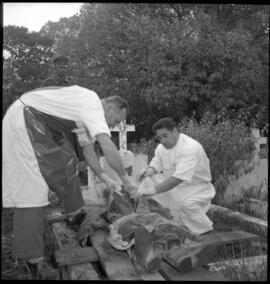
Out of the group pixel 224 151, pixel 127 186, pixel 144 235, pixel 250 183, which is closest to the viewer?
pixel 144 235

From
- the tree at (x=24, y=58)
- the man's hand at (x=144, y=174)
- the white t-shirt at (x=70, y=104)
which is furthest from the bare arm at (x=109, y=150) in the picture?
the tree at (x=24, y=58)

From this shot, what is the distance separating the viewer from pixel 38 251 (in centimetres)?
281

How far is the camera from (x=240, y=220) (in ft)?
13.2

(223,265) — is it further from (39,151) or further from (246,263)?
(39,151)

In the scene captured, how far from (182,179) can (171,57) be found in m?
8.91

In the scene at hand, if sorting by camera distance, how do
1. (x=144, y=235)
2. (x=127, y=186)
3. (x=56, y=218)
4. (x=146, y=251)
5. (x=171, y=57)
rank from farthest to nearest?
(x=171, y=57) < (x=56, y=218) < (x=127, y=186) < (x=144, y=235) < (x=146, y=251)

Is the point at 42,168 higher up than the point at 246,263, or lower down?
higher up

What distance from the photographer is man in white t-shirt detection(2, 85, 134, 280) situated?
281 cm

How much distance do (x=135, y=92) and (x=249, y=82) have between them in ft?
13.4

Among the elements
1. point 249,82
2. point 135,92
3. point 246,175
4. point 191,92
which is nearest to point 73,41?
point 135,92

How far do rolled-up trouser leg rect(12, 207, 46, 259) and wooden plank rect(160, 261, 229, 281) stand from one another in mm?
1011

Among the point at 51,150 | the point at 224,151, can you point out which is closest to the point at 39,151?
the point at 51,150

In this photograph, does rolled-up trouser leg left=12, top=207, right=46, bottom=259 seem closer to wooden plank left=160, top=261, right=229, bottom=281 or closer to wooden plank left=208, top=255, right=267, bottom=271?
wooden plank left=160, top=261, right=229, bottom=281

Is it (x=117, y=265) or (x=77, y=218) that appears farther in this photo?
(x=77, y=218)
